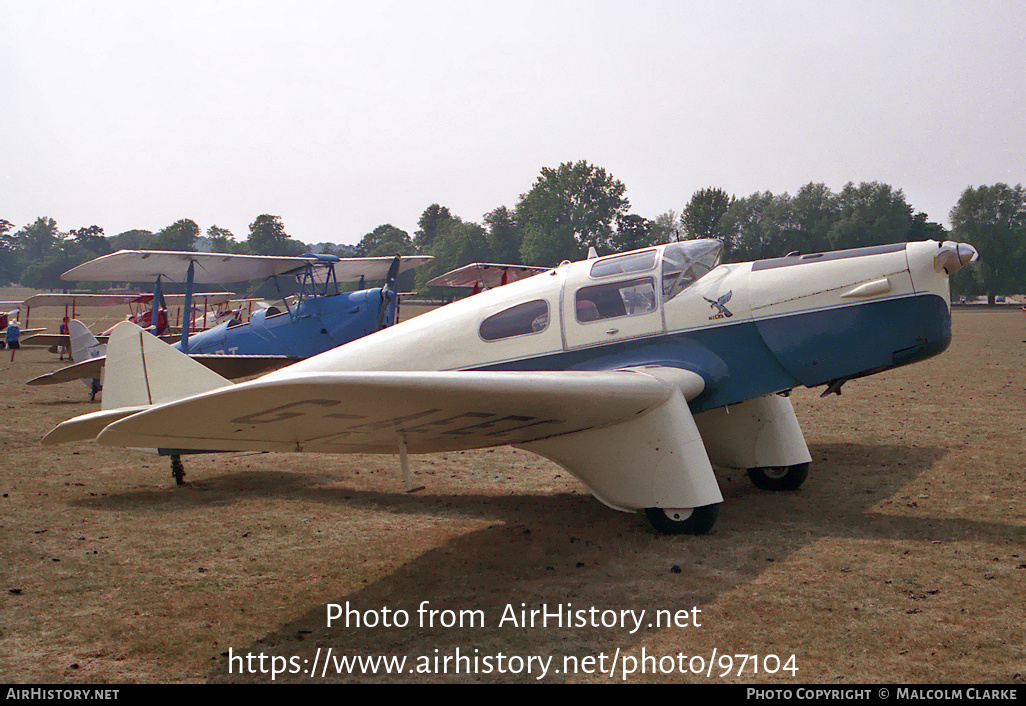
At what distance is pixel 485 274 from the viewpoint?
26406mm

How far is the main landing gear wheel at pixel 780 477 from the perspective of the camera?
700cm

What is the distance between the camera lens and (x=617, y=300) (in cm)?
631

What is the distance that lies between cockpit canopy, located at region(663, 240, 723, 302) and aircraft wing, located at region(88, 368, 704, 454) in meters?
0.78

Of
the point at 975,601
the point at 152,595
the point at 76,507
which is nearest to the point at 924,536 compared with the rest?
the point at 975,601

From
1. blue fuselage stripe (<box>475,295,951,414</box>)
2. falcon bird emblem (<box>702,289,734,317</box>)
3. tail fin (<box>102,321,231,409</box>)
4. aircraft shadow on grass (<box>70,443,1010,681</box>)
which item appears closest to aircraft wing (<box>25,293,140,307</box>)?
tail fin (<box>102,321,231,409</box>)

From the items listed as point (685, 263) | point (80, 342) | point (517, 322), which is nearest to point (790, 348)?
point (685, 263)

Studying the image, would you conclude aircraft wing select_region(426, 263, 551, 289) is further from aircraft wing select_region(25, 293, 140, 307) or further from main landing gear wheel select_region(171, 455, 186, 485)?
main landing gear wheel select_region(171, 455, 186, 485)

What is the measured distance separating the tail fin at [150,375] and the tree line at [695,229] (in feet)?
15.2

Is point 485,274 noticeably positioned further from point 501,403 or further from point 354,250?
point 354,250

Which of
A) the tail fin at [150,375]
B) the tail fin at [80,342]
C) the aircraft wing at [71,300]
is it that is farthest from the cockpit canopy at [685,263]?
the aircraft wing at [71,300]

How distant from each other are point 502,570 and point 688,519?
147 centimetres

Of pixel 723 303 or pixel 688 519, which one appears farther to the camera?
pixel 723 303

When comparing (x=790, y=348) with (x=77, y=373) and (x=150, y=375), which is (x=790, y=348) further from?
(x=77, y=373)

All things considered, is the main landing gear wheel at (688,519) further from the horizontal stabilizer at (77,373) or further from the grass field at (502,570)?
the horizontal stabilizer at (77,373)
